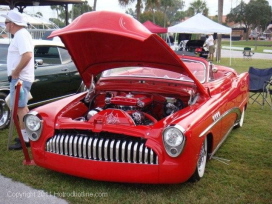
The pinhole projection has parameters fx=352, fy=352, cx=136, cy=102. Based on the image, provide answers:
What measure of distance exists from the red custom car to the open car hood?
0.03ft

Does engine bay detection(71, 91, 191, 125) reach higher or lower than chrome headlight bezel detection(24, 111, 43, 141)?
higher

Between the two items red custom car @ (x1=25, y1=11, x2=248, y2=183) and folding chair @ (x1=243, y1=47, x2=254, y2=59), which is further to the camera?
folding chair @ (x1=243, y1=47, x2=254, y2=59)

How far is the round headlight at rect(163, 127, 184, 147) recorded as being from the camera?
3119 mm

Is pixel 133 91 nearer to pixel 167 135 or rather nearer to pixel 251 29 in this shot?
pixel 167 135

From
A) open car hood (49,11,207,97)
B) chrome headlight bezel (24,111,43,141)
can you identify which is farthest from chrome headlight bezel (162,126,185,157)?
chrome headlight bezel (24,111,43,141)

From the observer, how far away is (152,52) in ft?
12.5

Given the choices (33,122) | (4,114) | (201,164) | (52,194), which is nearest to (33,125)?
(33,122)

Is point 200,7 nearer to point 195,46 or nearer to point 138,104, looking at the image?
point 195,46

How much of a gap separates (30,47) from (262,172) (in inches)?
124

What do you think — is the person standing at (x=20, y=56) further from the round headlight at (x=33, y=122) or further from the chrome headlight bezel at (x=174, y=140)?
the chrome headlight bezel at (x=174, y=140)

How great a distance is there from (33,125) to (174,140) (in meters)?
1.52

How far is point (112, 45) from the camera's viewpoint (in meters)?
3.94

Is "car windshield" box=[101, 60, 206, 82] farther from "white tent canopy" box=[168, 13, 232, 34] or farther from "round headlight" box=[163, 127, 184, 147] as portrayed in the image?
"white tent canopy" box=[168, 13, 232, 34]

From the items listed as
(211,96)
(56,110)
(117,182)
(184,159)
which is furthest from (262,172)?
(56,110)
